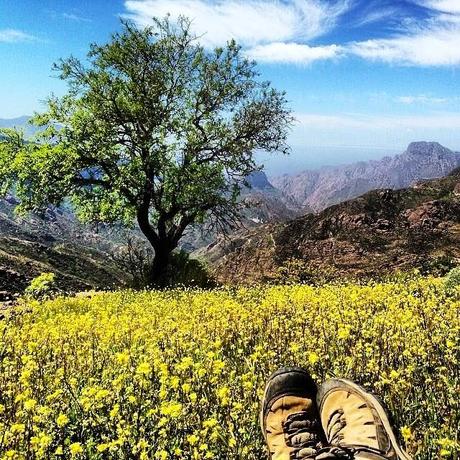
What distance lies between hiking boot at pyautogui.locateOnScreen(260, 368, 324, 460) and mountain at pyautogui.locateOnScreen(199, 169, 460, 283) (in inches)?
595

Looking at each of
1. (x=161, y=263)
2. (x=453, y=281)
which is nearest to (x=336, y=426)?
(x=453, y=281)

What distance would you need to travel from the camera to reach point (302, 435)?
4.10 m

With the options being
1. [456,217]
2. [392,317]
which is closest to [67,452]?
[392,317]

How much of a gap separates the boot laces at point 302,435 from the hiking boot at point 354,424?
11 cm

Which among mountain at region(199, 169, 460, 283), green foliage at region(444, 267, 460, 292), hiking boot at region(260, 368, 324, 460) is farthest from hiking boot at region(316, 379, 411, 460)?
mountain at region(199, 169, 460, 283)

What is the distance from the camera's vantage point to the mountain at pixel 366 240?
21203mm

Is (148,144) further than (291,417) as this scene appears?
Yes

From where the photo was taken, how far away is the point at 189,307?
10703 millimetres

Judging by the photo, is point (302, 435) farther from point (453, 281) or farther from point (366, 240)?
point (366, 240)

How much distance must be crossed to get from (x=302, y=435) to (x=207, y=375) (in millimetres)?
1578

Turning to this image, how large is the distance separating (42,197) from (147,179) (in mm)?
Result: 4482

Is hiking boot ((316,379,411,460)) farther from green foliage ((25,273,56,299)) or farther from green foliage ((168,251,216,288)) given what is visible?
green foliage ((168,251,216,288))

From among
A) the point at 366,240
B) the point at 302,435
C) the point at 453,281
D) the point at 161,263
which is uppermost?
the point at 366,240

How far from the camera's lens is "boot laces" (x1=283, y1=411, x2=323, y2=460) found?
12.6 ft
